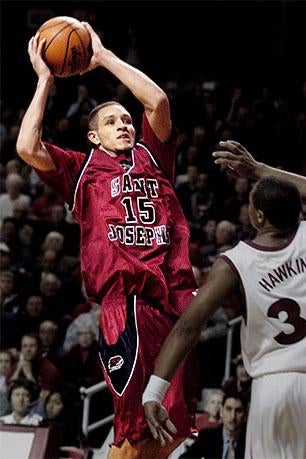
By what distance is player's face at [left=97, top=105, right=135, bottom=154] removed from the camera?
221 inches

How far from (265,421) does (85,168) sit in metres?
1.75

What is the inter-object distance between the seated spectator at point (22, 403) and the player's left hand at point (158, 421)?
4221 mm

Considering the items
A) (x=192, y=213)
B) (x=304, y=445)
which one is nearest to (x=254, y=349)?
(x=304, y=445)

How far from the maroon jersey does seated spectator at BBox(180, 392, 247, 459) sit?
7.25ft

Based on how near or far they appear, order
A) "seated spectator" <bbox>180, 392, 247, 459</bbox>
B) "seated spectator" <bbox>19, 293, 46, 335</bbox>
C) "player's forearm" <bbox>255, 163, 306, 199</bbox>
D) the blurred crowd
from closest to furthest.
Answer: "player's forearm" <bbox>255, 163, 306, 199</bbox>
"seated spectator" <bbox>180, 392, 247, 459</bbox>
the blurred crowd
"seated spectator" <bbox>19, 293, 46, 335</bbox>

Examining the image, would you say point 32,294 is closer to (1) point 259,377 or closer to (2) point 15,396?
(2) point 15,396

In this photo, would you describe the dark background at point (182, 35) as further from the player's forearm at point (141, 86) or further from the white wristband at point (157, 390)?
the white wristband at point (157, 390)

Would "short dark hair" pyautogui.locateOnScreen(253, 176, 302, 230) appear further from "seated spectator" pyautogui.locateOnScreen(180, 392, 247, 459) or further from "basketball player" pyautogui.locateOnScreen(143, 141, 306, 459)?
"seated spectator" pyautogui.locateOnScreen(180, 392, 247, 459)

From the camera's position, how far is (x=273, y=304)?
440 centimetres

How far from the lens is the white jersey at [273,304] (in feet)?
14.4

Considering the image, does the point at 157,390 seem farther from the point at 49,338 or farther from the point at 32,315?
the point at 32,315

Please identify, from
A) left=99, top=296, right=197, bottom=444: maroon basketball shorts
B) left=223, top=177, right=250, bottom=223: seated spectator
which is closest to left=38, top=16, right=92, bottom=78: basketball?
left=99, top=296, right=197, bottom=444: maroon basketball shorts

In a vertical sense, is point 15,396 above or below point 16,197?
below

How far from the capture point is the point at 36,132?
537 cm
